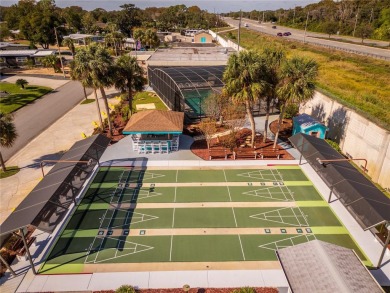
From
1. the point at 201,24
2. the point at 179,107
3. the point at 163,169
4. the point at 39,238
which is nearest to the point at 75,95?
the point at 179,107

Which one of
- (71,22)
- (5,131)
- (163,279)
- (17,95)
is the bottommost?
(163,279)

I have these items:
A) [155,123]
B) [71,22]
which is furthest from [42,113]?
[71,22]

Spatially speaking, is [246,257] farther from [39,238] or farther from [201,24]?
[201,24]

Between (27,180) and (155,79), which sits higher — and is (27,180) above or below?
below

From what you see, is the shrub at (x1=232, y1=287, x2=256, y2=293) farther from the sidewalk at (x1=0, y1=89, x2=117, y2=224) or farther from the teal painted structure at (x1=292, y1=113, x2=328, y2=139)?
the teal painted structure at (x1=292, y1=113, x2=328, y2=139)

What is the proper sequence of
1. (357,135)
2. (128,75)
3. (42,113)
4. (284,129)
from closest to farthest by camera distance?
(357,135), (128,75), (284,129), (42,113)

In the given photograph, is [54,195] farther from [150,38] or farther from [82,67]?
[150,38]

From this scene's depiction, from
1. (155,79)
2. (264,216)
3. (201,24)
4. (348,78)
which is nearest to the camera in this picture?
(264,216)
